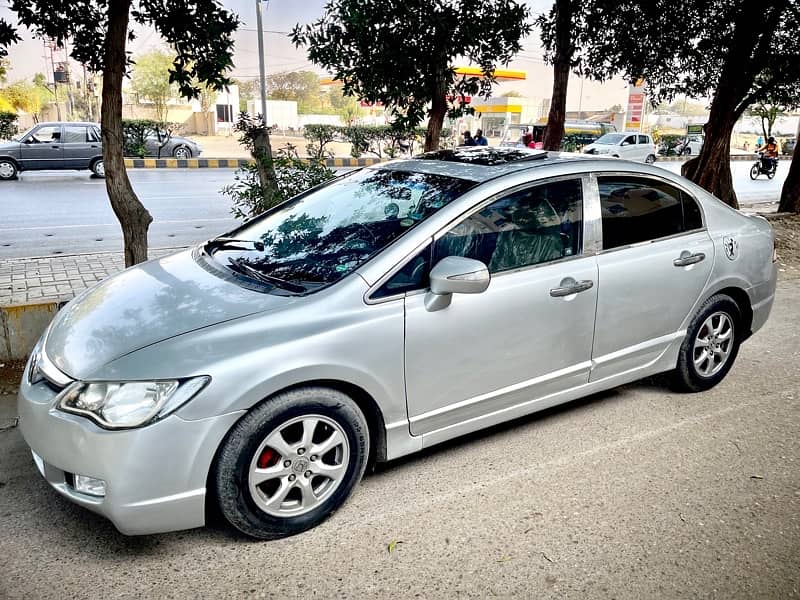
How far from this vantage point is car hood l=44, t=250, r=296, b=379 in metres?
2.78

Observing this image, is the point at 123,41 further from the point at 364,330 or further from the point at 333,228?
the point at 364,330

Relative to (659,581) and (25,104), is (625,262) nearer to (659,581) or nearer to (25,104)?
(659,581)

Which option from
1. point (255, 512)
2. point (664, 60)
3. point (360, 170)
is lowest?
point (255, 512)

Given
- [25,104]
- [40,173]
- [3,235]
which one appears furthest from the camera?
[25,104]

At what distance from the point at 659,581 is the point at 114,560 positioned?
2.19 meters

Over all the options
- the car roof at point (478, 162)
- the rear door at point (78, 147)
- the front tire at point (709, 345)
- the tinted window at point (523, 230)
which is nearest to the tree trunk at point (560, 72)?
the front tire at point (709, 345)

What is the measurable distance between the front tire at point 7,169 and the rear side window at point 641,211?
17.6 m

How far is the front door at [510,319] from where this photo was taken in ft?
10.4

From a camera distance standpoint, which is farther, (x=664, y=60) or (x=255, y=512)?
(x=664, y=60)

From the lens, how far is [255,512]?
2.80 metres

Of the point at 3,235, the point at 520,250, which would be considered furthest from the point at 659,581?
the point at 3,235

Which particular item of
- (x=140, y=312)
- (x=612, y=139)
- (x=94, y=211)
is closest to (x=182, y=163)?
(x=94, y=211)

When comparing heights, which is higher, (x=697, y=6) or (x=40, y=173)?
(x=697, y=6)

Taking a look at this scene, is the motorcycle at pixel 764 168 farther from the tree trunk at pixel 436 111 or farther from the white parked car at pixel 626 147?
the tree trunk at pixel 436 111
